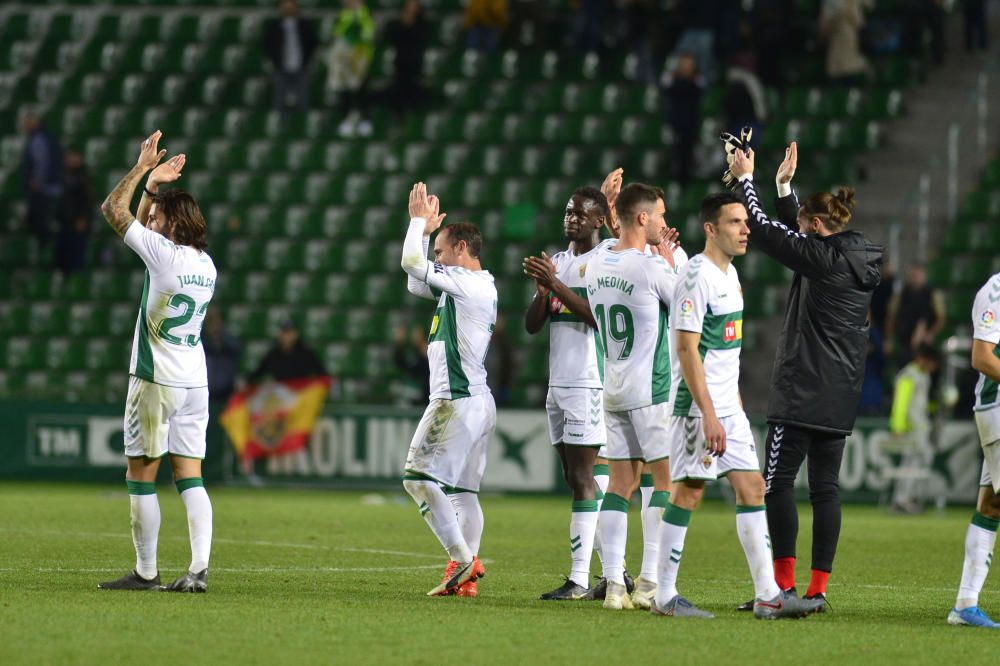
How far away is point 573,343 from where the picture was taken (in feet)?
34.5

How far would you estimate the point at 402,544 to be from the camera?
47.1ft

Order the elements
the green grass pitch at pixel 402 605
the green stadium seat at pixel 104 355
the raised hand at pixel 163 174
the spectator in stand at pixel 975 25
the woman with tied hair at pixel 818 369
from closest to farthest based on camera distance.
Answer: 1. the green grass pitch at pixel 402 605
2. the woman with tied hair at pixel 818 369
3. the raised hand at pixel 163 174
4. the green stadium seat at pixel 104 355
5. the spectator in stand at pixel 975 25

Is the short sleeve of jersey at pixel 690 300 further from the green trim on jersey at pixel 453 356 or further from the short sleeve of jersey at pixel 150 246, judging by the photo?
the short sleeve of jersey at pixel 150 246

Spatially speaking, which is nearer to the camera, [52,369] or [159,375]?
[159,375]

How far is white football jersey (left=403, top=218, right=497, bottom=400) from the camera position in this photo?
34.3 feet

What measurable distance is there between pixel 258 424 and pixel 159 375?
41.2ft

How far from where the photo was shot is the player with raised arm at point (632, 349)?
997cm

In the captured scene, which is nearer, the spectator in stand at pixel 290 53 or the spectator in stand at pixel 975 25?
the spectator in stand at pixel 975 25

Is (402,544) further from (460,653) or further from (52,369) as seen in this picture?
(52,369)

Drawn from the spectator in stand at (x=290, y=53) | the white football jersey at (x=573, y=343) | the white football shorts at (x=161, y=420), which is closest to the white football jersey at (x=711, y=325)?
the white football jersey at (x=573, y=343)

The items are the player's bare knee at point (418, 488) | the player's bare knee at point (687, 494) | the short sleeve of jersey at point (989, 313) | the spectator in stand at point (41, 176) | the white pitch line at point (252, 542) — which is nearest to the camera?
the short sleeve of jersey at point (989, 313)

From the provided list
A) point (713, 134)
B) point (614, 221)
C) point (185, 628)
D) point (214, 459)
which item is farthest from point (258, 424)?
point (185, 628)

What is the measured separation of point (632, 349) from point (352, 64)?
60.9 feet

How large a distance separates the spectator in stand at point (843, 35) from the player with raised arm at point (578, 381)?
16023 mm
